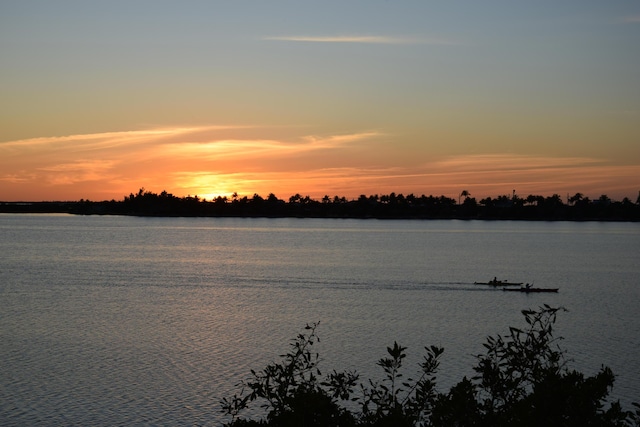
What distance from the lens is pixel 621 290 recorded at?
9212 cm

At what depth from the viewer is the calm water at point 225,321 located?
126 feet

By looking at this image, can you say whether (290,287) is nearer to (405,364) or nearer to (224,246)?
(405,364)

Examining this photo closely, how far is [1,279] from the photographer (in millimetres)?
94625

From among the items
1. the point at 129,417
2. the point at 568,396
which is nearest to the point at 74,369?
the point at 129,417

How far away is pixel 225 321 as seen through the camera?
6269cm

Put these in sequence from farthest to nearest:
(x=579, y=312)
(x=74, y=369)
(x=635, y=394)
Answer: (x=579, y=312) → (x=74, y=369) → (x=635, y=394)

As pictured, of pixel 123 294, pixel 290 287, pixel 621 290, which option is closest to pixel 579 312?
pixel 621 290

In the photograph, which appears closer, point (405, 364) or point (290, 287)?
point (405, 364)

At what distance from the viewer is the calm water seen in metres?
38.4

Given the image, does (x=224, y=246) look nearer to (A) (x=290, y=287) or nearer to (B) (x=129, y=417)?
(A) (x=290, y=287)

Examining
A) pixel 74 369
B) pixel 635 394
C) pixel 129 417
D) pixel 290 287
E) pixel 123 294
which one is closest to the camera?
pixel 129 417

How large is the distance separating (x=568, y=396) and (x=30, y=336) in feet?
153

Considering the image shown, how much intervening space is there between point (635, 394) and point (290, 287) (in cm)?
5423

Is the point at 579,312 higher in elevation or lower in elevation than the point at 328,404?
lower
